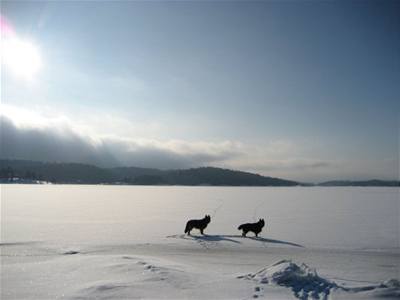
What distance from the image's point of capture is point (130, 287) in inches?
286

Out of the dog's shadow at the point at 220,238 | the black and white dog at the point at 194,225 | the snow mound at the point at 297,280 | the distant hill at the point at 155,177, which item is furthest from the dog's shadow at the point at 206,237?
the distant hill at the point at 155,177

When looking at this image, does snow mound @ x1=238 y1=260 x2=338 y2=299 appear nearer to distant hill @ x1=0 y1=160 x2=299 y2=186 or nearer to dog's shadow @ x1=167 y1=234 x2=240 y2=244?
dog's shadow @ x1=167 y1=234 x2=240 y2=244

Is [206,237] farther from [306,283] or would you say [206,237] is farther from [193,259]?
[306,283]

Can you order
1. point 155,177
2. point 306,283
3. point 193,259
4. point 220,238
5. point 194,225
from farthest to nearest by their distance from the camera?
point 155,177
point 194,225
point 220,238
point 193,259
point 306,283

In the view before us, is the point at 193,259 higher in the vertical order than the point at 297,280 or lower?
lower

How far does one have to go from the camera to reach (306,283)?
24.3 ft

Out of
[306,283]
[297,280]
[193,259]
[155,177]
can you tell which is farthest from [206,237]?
[155,177]

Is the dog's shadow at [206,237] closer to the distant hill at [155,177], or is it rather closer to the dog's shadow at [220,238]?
the dog's shadow at [220,238]

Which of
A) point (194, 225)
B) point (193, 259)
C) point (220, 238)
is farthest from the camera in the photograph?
point (194, 225)

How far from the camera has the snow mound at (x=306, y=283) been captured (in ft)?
22.0

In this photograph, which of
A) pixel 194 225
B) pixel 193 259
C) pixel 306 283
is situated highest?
pixel 194 225

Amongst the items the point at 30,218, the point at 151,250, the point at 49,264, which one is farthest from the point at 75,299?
the point at 30,218

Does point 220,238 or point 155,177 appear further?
point 155,177

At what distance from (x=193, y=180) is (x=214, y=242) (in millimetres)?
165473
